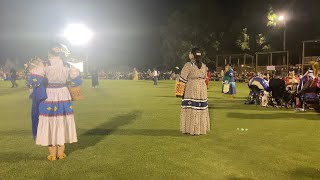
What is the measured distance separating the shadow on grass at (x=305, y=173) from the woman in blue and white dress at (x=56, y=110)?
166 inches

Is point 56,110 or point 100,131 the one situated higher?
point 56,110

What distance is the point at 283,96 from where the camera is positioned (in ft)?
54.3

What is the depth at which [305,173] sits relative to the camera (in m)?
6.49

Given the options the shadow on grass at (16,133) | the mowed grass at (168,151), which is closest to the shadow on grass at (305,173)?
the mowed grass at (168,151)

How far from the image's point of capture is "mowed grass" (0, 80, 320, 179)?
6.52 meters

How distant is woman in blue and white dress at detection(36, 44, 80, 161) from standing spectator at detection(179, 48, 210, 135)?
337 centimetres

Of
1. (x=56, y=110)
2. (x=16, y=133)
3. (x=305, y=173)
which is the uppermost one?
(x=56, y=110)

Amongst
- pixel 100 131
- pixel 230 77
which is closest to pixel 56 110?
pixel 100 131

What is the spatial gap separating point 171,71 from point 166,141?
180ft

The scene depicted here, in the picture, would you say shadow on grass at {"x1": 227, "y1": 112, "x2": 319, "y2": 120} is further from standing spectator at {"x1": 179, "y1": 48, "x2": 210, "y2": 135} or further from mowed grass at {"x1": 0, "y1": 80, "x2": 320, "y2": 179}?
standing spectator at {"x1": 179, "y1": 48, "x2": 210, "y2": 135}

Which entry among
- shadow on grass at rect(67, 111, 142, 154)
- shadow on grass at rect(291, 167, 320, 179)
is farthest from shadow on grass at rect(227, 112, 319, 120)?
shadow on grass at rect(291, 167, 320, 179)

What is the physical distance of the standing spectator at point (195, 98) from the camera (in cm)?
973

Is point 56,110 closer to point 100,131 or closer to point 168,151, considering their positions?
point 168,151

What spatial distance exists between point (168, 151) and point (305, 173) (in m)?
2.83
